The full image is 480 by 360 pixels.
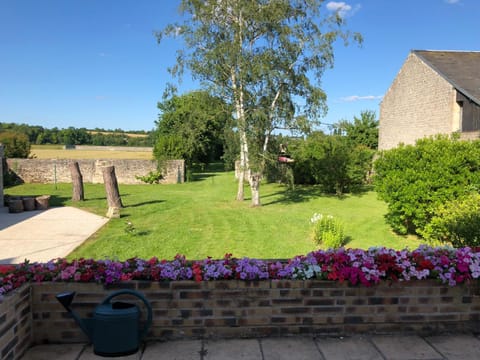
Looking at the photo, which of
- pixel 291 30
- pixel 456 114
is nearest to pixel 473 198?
pixel 291 30

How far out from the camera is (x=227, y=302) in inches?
120

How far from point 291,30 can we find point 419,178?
7.00m

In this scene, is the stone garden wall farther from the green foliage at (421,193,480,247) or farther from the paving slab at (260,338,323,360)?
the paving slab at (260,338,323,360)

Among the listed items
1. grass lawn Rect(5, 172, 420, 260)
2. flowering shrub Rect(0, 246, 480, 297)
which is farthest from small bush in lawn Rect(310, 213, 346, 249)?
flowering shrub Rect(0, 246, 480, 297)

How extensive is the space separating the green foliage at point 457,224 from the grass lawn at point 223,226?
60 cm

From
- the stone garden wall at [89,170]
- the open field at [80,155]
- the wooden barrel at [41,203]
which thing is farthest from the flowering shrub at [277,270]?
the open field at [80,155]

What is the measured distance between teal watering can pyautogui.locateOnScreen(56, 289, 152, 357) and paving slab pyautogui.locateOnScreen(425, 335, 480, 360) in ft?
7.34

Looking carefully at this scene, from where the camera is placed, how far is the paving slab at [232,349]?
277 centimetres

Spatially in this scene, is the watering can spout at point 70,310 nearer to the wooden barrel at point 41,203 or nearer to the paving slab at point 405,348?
the paving slab at point 405,348

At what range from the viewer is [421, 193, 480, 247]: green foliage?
20.5 feet

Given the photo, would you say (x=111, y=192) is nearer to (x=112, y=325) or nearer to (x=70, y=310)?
(x=70, y=310)

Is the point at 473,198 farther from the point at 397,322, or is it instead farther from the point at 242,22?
the point at 242,22

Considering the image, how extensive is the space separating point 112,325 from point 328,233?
19.8 ft

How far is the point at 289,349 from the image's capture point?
2887 mm
